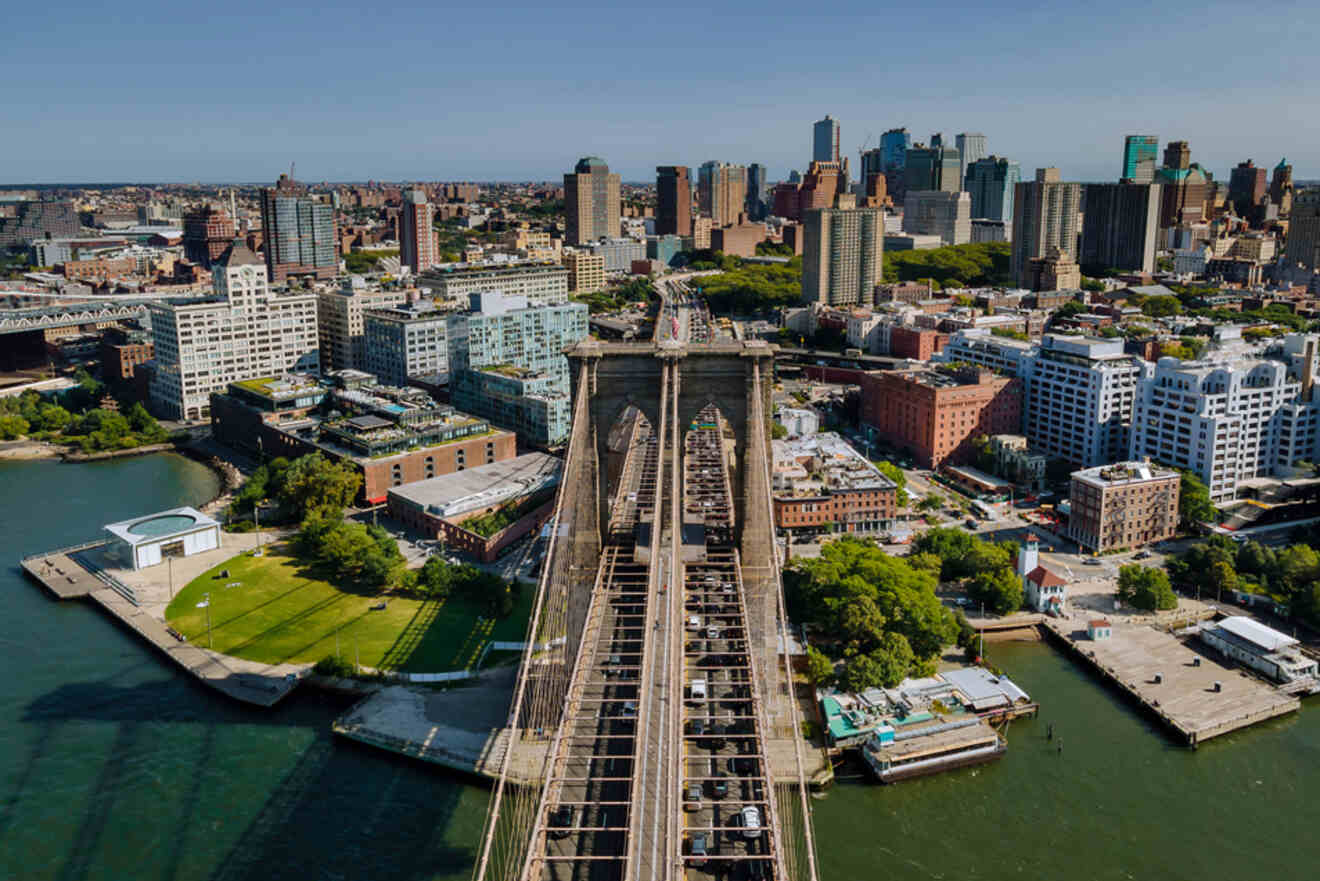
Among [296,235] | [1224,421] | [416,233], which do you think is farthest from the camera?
[296,235]

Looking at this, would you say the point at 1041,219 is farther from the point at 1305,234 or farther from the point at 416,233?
the point at 416,233

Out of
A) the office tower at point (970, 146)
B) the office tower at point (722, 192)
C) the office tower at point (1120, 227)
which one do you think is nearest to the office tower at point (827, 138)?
the office tower at point (970, 146)

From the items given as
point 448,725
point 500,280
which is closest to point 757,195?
point 500,280

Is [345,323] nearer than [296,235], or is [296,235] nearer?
[345,323]

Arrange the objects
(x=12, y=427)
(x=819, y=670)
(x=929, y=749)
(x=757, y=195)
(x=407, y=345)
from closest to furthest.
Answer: (x=929, y=749), (x=819, y=670), (x=12, y=427), (x=407, y=345), (x=757, y=195)

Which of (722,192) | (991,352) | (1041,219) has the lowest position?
(991,352)

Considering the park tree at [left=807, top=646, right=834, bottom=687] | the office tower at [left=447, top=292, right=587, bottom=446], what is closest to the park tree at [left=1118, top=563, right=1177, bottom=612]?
the park tree at [left=807, top=646, right=834, bottom=687]
